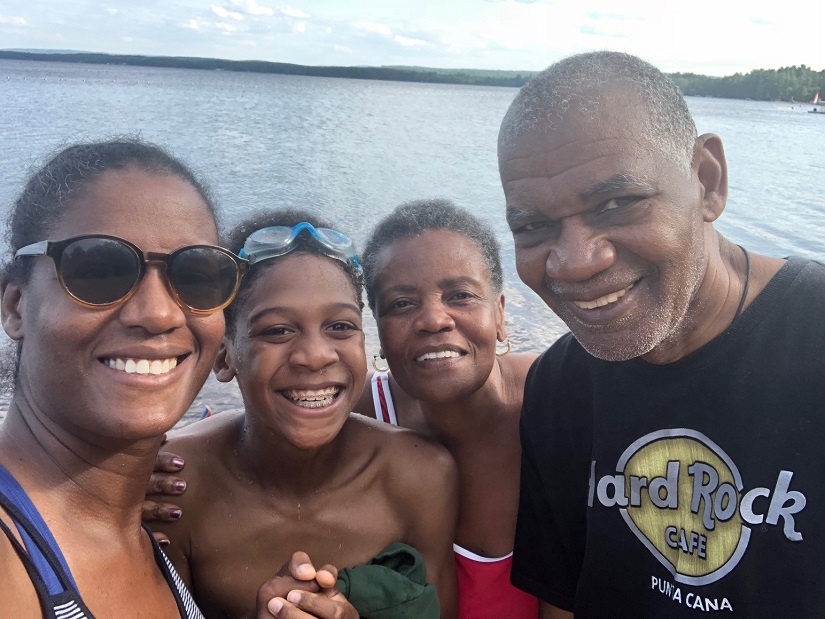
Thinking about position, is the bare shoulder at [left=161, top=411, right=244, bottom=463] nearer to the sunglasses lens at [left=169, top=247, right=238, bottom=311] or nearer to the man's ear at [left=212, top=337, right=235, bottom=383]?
the man's ear at [left=212, top=337, right=235, bottom=383]

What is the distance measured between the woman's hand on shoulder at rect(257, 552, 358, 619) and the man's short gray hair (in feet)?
5.20

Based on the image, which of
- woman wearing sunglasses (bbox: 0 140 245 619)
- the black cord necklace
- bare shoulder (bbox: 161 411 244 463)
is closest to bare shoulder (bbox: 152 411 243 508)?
bare shoulder (bbox: 161 411 244 463)

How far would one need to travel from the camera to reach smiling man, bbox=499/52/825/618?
→ 2.15 meters

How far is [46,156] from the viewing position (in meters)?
2.30

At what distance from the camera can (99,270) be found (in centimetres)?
187

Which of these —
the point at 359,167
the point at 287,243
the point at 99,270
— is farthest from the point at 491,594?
the point at 359,167

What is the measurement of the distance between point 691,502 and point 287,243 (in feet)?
6.06

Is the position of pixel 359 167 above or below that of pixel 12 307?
below

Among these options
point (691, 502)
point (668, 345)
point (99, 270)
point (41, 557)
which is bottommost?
point (691, 502)

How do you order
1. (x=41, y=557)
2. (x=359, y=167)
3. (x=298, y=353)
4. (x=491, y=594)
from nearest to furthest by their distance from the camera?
(x=41, y=557) < (x=298, y=353) < (x=491, y=594) < (x=359, y=167)

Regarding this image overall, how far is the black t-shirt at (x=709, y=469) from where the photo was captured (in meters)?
2.12

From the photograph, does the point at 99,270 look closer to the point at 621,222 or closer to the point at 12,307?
the point at 12,307

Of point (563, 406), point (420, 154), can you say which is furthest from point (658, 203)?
point (420, 154)

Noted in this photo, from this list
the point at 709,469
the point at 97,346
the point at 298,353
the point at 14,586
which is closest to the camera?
the point at 14,586
